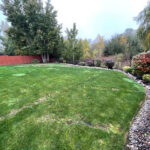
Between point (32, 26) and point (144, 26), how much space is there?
11847 millimetres

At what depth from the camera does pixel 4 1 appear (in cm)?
1163

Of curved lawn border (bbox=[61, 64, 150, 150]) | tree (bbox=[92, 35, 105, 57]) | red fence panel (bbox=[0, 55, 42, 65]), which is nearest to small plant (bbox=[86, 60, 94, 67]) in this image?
tree (bbox=[92, 35, 105, 57])

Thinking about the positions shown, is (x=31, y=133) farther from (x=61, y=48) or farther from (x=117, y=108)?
(x=61, y=48)

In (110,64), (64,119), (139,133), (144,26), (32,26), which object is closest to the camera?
(139,133)

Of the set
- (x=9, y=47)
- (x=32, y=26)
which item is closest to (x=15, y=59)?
(x=32, y=26)

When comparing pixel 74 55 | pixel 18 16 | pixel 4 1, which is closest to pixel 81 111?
pixel 74 55

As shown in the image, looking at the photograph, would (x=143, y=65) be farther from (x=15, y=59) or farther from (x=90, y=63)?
(x=15, y=59)

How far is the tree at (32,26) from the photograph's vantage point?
1195 cm

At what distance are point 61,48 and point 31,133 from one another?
13247mm

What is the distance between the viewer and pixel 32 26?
12.7 metres

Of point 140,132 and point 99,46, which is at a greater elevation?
point 99,46

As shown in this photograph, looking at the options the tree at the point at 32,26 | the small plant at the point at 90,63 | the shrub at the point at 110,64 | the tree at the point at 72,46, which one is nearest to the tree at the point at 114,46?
the tree at the point at 72,46

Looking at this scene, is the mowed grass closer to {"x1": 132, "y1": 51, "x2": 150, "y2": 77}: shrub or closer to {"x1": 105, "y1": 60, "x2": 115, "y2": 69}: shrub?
{"x1": 132, "y1": 51, "x2": 150, "y2": 77}: shrub

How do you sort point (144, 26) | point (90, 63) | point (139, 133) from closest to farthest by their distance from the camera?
1. point (139, 133)
2. point (144, 26)
3. point (90, 63)
